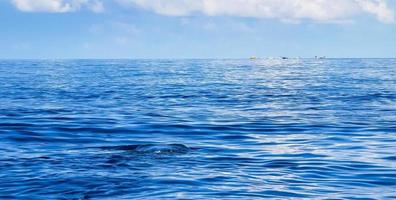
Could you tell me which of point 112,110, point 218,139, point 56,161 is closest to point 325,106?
point 112,110

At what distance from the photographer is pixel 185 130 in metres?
25.1

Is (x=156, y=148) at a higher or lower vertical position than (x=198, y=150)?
higher

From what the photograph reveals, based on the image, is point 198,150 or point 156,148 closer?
point 156,148

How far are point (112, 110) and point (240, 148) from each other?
1474 cm

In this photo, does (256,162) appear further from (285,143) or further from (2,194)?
(2,194)

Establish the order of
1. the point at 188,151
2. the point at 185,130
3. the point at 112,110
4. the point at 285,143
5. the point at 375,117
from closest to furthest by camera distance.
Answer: the point at 188,151 < the point at 285,143 < the point at 185,130 < the point at 375,117 < the point at 112,110

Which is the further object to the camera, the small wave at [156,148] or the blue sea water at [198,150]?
the small wave at [156,148]

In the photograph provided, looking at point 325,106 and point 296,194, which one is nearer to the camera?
point 296,194

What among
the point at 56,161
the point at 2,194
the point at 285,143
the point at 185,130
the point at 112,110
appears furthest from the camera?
the point at 112,110

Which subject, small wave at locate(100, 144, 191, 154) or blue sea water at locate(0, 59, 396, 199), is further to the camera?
small wave at locate(100, 144, 191, 154)

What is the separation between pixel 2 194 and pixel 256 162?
687cm

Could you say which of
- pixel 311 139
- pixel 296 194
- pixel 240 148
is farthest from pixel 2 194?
pixel 311 139

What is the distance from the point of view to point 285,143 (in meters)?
21.3

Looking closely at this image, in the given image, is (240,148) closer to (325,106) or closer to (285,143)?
(285,143)
